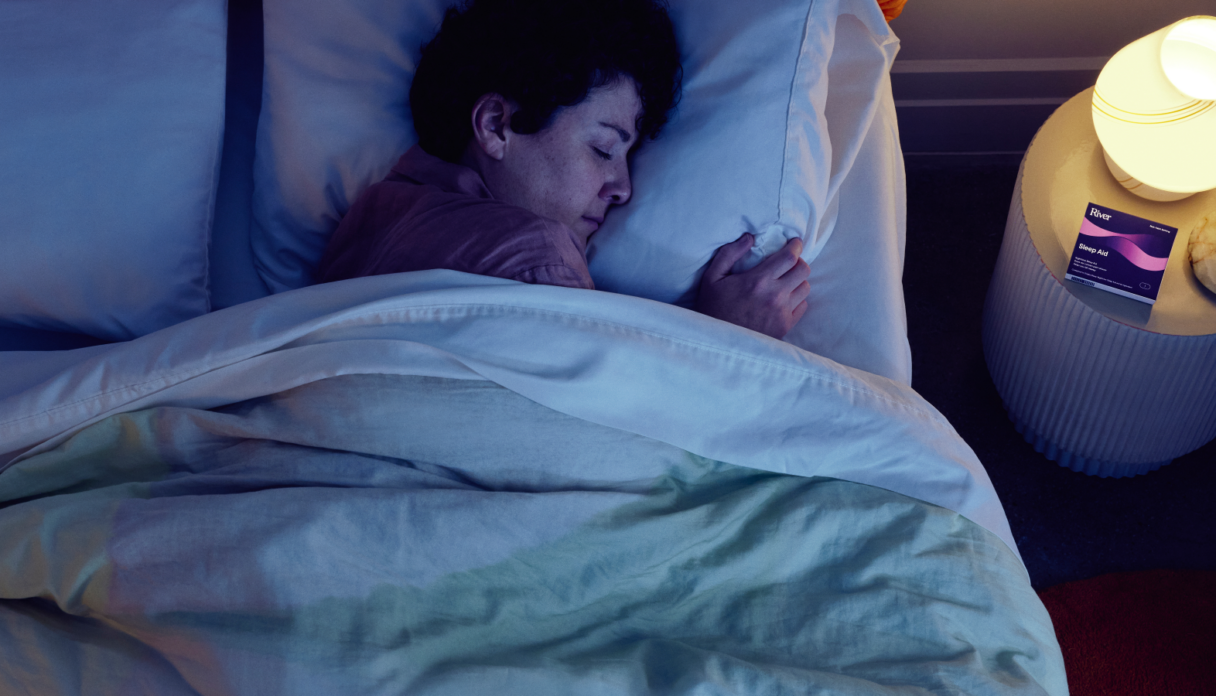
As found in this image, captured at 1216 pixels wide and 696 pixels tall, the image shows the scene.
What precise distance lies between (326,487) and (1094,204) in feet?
3.92

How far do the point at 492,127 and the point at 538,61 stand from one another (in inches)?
4.6

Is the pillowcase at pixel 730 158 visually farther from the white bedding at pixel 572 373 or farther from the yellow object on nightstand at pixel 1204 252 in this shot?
the yellow object on nightstand at pixel 1204 252

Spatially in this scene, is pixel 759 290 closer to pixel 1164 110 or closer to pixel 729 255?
pixel 729 255

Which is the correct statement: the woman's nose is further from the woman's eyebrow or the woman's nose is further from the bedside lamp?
the bedside lamp

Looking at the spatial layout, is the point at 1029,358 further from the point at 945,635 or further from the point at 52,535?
the point at 52,535

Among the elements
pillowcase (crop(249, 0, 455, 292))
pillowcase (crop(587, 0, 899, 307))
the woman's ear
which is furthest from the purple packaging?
pillowcase (crop(249, 0, 455, 292))

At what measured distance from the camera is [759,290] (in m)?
1.05

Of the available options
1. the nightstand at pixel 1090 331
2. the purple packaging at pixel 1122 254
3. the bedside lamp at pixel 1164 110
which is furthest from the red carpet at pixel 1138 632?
the bedside lamp at pixel 1164 110

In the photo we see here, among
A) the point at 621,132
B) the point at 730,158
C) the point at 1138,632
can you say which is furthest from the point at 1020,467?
the point at 621,132

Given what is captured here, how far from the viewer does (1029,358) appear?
135cm

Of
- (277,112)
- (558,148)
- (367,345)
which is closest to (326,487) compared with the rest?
(367,345)

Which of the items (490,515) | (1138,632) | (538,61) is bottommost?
(1138,632)

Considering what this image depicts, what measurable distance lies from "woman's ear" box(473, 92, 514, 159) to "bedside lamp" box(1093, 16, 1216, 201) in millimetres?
916

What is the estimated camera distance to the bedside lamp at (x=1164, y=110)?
3.66 ft
